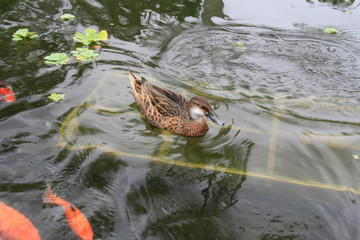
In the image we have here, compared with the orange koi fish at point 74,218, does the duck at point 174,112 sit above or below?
above

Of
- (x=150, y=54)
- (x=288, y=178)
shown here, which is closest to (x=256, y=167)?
(x=288, y=178)

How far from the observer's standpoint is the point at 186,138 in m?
4.55

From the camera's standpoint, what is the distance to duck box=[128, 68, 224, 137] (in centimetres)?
445

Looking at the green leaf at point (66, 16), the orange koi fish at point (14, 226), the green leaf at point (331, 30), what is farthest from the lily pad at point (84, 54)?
the green leaf at point (331, 30)

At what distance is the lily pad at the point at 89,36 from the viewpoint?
6.21 m

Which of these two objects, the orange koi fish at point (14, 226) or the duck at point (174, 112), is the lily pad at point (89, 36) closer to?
the duck at point (174, 112)

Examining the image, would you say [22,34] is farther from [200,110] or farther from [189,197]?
[189,197]

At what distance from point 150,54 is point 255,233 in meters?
3.88

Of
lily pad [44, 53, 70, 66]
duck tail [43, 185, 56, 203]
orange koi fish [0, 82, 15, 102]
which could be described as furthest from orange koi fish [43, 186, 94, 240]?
lily pad [44, 53, 70, 66]

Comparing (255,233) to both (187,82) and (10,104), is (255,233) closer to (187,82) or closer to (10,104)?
(187,82)

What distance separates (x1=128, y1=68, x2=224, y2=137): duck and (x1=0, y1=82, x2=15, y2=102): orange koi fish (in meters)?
1.86

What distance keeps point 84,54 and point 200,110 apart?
2.68m

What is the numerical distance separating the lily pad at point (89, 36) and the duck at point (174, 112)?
2.12 metres

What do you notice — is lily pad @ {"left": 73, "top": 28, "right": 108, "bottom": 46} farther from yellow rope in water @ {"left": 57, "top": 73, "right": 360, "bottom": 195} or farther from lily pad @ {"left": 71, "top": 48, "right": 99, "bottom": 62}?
yellow rope in water @ {"left": 57, "top": 73, "right": 360, "bottom": 195}
